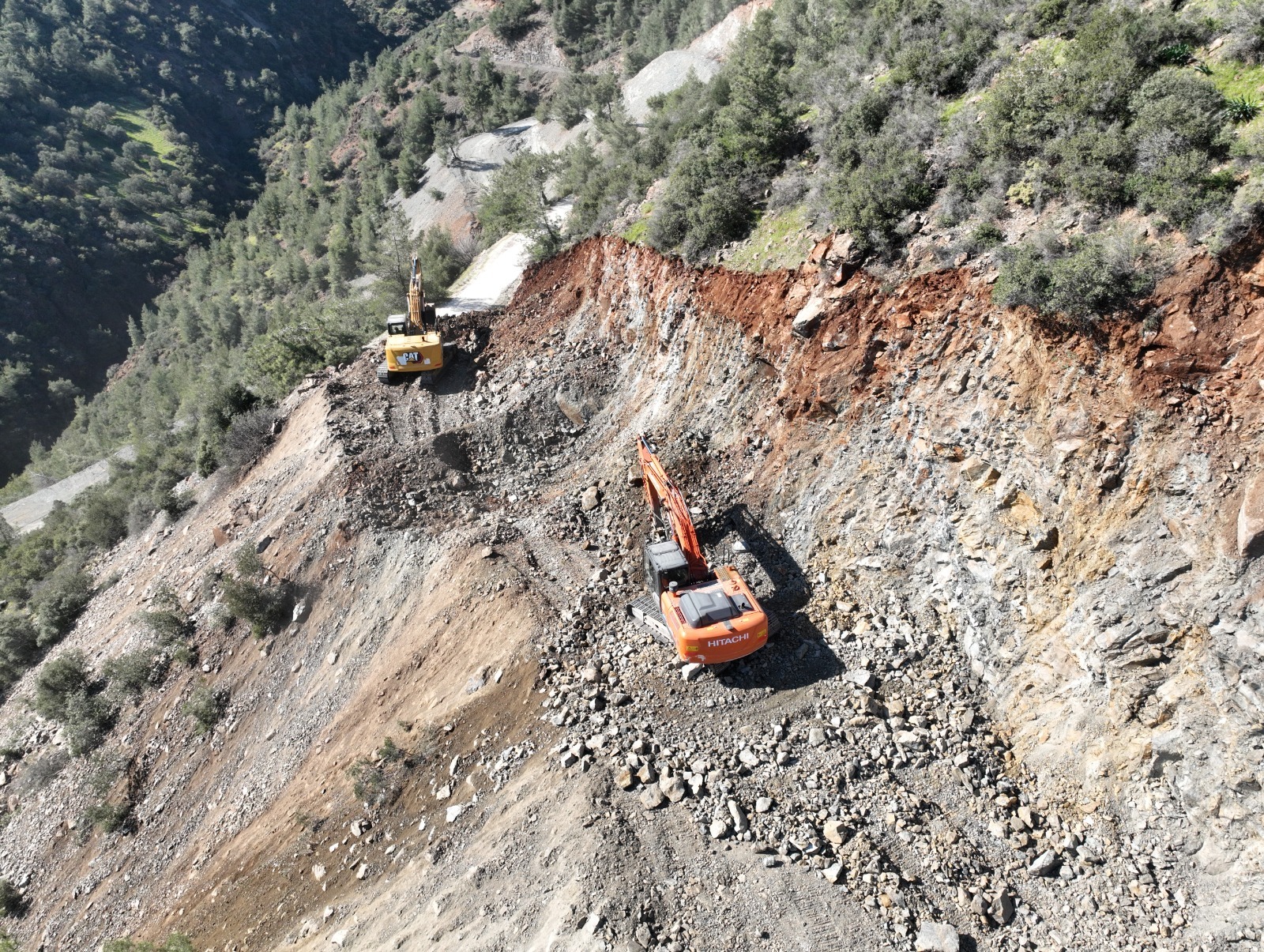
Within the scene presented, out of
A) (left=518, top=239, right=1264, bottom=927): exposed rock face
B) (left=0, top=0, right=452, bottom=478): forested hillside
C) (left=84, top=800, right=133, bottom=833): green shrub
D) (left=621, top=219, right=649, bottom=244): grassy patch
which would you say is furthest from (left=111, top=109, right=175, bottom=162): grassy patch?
(left=518, top=239, right=1264, bottom=927): exposed rock face

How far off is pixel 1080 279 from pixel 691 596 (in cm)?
806

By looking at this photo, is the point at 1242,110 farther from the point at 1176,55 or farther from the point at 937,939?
the point at 937,939

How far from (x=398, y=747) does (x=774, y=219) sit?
1522cm

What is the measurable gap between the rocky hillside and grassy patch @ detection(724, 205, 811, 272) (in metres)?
0.63

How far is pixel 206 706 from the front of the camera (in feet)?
52.7

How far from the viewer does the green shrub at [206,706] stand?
16.0 metres

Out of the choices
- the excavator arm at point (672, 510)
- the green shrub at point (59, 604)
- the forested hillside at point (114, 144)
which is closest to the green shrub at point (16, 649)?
the green shrub at point (59, 604)

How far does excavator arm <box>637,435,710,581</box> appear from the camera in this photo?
13.5 m

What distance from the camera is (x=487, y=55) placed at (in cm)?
6016

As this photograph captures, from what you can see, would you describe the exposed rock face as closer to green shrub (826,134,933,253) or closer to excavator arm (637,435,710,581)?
green shrub (826,134,933,253)

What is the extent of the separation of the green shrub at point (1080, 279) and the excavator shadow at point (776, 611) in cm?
663

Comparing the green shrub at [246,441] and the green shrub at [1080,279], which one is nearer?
the green shrub at [1080,279]

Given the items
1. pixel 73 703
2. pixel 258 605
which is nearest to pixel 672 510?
pixel 258 605

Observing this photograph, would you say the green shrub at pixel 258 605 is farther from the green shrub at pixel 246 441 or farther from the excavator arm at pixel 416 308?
the excavator arm at pixel 416 308
